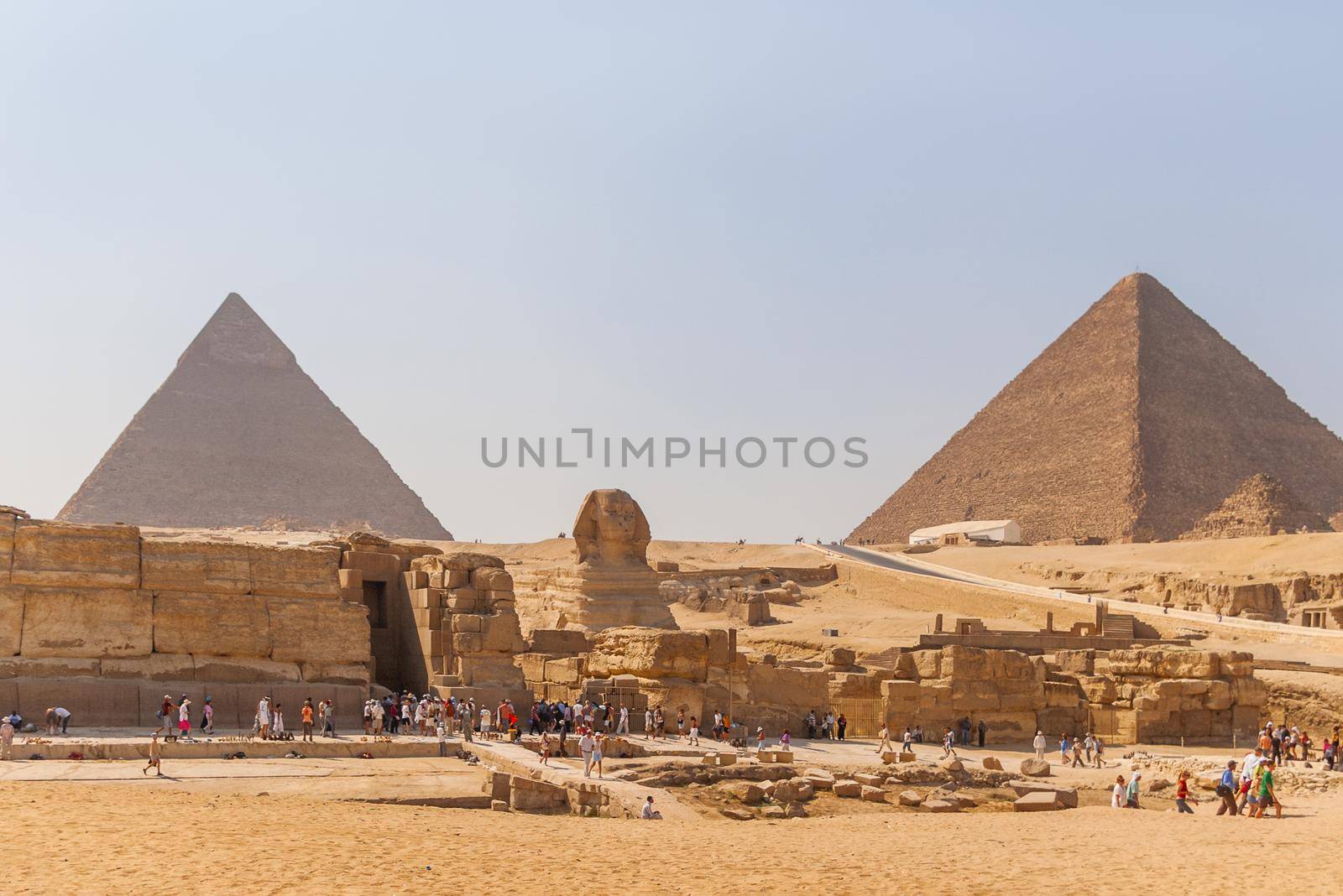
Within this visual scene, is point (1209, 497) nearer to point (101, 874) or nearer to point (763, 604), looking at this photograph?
point (763, 604)

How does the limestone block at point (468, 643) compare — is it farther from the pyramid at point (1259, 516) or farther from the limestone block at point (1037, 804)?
the pyramid at point (1259, 516)

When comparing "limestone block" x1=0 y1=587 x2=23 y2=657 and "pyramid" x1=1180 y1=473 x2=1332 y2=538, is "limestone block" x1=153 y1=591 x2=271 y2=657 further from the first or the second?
"pyramid" x1=1180 y1=473 x2=1332 y2=538

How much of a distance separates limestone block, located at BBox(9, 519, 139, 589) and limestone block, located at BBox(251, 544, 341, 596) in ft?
3.08

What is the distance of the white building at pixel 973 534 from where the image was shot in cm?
6631

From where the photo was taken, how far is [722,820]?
28.8ft

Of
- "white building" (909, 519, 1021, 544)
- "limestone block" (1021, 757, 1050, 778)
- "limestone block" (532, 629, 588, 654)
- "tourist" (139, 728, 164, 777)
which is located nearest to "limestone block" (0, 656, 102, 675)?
"tourist" (139, 728, 164, 777)

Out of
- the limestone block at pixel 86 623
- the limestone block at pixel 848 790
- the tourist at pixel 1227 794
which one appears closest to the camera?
the limestone block at pixel 848 790

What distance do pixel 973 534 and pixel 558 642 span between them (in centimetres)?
5846

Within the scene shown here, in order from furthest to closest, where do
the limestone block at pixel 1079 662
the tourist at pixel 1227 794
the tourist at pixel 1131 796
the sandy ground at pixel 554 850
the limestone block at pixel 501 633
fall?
the limestone block at pixel 1079 662
the limestone block at pixel 501 633
the tourist at pixel 1131 796
the tourist at pixel 1227 794
the sandy ground at pixel 554 850

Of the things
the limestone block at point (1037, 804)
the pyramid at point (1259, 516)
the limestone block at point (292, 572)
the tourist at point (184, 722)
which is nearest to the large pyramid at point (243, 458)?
the pyramid at point (1259, 516)

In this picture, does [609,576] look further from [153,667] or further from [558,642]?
[153,667]

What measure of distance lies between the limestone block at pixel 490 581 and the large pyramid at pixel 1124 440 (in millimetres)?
85289

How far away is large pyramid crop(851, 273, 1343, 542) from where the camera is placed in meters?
103

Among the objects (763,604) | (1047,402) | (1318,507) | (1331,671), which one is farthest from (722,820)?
(1047,402)
